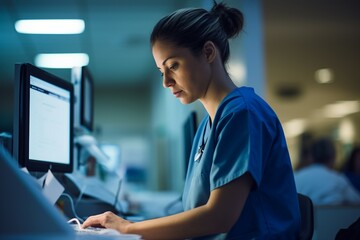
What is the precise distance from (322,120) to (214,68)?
28.5 feet

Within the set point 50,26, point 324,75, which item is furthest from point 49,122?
point 324,75

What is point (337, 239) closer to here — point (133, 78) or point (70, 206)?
point (70, 206)

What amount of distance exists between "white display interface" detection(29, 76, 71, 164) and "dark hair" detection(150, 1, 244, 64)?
1.43ft

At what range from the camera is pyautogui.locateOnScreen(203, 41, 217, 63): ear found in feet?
4.08

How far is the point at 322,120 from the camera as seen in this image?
377 inches

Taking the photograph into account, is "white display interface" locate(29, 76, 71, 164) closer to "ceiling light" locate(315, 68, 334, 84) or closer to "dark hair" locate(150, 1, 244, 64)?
"dark hair" locate(150, 1, 244, 64)

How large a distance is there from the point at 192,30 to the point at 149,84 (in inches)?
311

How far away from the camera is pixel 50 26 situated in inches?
214

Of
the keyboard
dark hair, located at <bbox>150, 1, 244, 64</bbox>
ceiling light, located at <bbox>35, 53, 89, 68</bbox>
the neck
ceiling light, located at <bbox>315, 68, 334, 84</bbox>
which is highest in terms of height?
ceiling light, located at <bbox>35, 53, 89, 68</bbox>

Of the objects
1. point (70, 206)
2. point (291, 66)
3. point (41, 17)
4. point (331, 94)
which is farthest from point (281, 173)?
point (331, 94)

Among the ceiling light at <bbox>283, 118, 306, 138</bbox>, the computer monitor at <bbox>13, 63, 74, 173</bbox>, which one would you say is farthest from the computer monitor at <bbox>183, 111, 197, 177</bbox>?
the ceiling light at <bbox>283, 118, 306, 138</bbox>

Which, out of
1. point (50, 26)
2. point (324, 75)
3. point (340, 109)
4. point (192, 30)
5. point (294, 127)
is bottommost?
point (294, 127)

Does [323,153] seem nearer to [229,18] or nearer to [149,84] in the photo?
[229,18]

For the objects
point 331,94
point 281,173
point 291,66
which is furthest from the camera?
point 331,94
